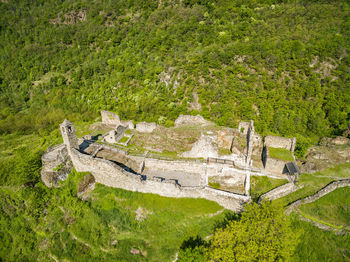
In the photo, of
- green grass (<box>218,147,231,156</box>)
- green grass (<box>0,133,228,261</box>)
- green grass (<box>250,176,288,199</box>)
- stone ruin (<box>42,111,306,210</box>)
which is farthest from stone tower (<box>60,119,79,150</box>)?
green grass (<box>250,176,288,199</box>)

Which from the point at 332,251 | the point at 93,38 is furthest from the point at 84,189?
the point at 93,38

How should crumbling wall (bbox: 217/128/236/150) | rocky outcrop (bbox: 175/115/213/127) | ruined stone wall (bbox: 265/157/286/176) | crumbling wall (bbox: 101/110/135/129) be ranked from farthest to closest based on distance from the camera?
crumbling wall (bbox: 101/110/135/129) → rocky outcrop (bbox: 175/115/213/127) → crumbling wall (bbox: 217/128/236/150) → ruined stone wall (bbox: 265/157/286/176)

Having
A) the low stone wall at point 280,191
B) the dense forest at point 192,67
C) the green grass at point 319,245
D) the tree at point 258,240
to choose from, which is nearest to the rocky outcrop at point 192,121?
the dense forest at point 192,67

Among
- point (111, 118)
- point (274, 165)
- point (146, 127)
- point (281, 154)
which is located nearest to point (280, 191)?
point (274, 165)

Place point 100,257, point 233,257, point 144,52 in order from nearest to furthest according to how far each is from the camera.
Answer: point 233,257 → point 100,257 → point 144,52

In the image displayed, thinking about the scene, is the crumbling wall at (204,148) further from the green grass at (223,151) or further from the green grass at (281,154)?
the green grass at (281,154)

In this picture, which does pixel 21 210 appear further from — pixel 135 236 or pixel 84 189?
pixel 135 236

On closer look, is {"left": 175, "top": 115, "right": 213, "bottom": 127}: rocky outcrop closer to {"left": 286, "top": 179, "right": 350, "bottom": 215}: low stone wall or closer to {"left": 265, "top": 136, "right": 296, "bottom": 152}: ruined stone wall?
{"left": 265, "top": 136, "right": 296, "bottom": 152}: ruined stone wall
